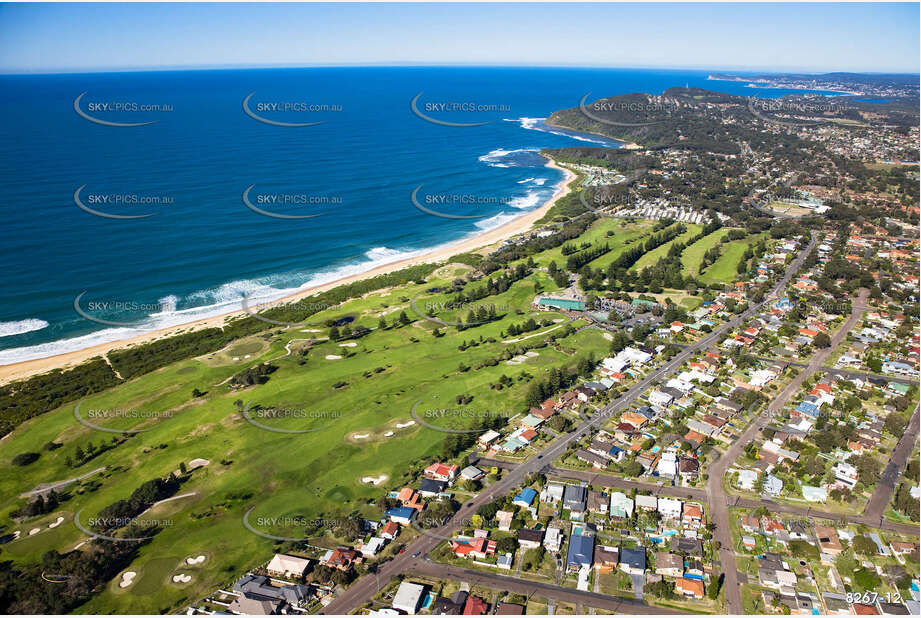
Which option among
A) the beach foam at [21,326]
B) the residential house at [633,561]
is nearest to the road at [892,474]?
the residential house at [633,561]

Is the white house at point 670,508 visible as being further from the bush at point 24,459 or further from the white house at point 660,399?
the bush at point 24,459

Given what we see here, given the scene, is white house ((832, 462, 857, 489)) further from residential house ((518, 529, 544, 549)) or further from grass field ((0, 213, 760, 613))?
residential house ((518, 529, 544, 549))

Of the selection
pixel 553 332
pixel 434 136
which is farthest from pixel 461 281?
pixel 434 136

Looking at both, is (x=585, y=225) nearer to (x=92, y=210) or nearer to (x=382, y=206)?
(x=382, y=206)

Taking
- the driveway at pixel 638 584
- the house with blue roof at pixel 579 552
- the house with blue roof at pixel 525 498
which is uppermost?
the house with blue roof at pixel 525 498

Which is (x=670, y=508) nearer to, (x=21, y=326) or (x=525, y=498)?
(x=525, y=498)

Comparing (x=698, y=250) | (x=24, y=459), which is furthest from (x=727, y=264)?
(x=24, y=459)

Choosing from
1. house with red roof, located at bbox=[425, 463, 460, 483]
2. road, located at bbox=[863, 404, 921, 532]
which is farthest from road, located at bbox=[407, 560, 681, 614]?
road, located at bbox=[863, 404, 921, 532]
